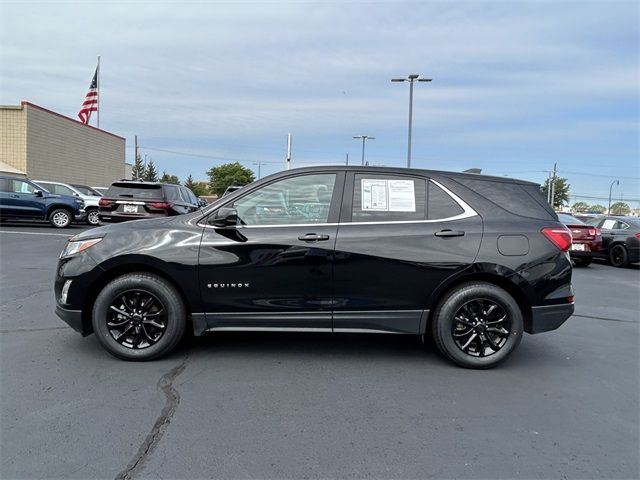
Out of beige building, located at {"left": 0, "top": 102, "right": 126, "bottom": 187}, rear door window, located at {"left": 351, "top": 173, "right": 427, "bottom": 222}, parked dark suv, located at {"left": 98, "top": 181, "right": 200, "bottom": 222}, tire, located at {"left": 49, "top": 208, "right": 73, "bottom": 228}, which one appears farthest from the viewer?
beige building, located at {"left": 0, "top": 102, "right": 126, "bottom": 187}

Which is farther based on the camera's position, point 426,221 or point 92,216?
point 92,216

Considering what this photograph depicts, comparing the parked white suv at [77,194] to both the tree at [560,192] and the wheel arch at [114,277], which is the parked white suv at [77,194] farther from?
the tree at [560,192]

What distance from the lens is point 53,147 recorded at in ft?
90.8

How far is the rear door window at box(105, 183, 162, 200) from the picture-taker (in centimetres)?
1252

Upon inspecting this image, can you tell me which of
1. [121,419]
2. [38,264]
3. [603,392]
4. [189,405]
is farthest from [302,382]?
[38,264]

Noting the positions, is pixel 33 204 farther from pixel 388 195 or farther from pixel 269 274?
pixel 388 195

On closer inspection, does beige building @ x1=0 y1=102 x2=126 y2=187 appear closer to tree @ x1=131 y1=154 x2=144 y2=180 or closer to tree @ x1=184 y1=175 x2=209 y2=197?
tree @ x1=131 y1=154 x2=144 y2=180

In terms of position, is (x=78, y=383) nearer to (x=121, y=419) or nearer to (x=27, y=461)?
(x=121, y=419)

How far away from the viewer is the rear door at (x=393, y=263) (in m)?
4.15

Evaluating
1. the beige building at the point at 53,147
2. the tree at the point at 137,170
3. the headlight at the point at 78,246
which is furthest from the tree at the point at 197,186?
the headlight at the point at 78,246

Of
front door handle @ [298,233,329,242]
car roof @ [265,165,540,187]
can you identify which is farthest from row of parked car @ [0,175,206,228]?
front door handle @ [298,233,329,242]

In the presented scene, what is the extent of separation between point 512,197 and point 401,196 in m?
1.06

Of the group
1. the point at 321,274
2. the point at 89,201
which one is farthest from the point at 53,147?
the point at 321,274

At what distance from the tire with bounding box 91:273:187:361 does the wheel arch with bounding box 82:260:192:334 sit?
44 millimetres
